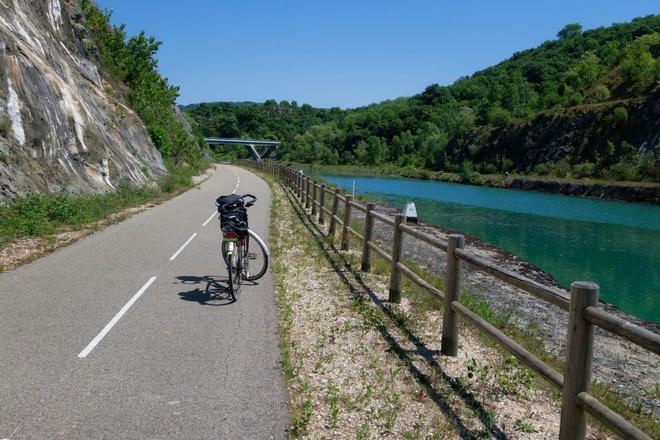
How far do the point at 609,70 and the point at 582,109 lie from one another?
37635 mm

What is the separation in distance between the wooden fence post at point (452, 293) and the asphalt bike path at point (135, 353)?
2049 millimetres

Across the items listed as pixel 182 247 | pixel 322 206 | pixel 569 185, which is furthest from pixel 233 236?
pixel 569 185

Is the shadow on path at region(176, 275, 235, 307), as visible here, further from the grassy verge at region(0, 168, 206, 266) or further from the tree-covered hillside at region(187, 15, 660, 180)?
the tree-covered hillside at region(187, 15, 660, 180)

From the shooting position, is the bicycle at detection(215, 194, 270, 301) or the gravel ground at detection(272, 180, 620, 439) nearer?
the gravel ground at detection(272, 180, 620, 439)

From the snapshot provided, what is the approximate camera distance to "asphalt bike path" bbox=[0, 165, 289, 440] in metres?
4.77

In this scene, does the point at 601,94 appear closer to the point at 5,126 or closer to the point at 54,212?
the point at 5,126

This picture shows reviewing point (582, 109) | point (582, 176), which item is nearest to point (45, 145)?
point (582, 176)

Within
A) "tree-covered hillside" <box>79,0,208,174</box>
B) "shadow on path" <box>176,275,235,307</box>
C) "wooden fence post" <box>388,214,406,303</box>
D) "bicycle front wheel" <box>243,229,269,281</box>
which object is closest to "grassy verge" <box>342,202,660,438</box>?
"wooden fence post" <box>388,214,406,303</box>

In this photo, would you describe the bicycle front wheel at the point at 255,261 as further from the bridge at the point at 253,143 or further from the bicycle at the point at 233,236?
the bridge at the point at 253,143

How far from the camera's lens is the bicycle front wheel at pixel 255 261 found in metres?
9.55

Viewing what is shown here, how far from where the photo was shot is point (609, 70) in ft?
396

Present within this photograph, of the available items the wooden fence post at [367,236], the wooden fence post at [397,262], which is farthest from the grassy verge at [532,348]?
the wooden fence post at [397,262]

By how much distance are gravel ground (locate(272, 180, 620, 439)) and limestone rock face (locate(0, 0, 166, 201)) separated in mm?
10200

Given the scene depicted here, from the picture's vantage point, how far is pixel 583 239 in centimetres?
2997
